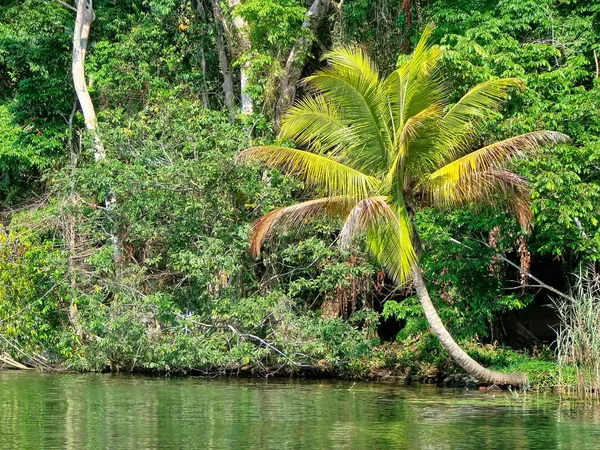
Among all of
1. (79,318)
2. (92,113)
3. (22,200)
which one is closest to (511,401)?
(79,318)

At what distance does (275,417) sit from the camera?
13219 millimetres

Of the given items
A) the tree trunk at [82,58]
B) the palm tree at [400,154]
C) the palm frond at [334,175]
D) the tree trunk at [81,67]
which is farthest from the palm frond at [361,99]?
the tree trunk at [81,67]

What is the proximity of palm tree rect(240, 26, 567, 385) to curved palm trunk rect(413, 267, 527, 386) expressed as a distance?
0.06 ft

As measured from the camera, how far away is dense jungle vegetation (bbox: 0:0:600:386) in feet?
54.9

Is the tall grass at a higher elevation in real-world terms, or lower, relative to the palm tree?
lower

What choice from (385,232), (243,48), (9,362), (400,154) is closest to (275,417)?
(385,232)

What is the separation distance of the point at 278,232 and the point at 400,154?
3.60 m

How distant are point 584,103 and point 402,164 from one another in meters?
3.67

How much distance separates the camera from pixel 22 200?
79.4 feet

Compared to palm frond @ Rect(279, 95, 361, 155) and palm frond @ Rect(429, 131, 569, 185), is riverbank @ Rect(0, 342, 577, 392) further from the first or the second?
palm frond @ Rect(279, 95, 361, 155)

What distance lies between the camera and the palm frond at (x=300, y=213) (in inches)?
600

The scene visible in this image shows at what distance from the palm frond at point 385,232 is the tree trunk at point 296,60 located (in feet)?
20.1

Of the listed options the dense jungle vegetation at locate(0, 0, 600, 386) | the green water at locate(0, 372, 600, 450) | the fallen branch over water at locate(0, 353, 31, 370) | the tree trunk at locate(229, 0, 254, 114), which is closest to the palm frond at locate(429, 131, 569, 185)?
the dense jungle vegetation at locate(0, 0, 600, 386)

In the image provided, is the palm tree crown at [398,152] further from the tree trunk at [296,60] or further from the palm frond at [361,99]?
the tree trunk at [296,60]
